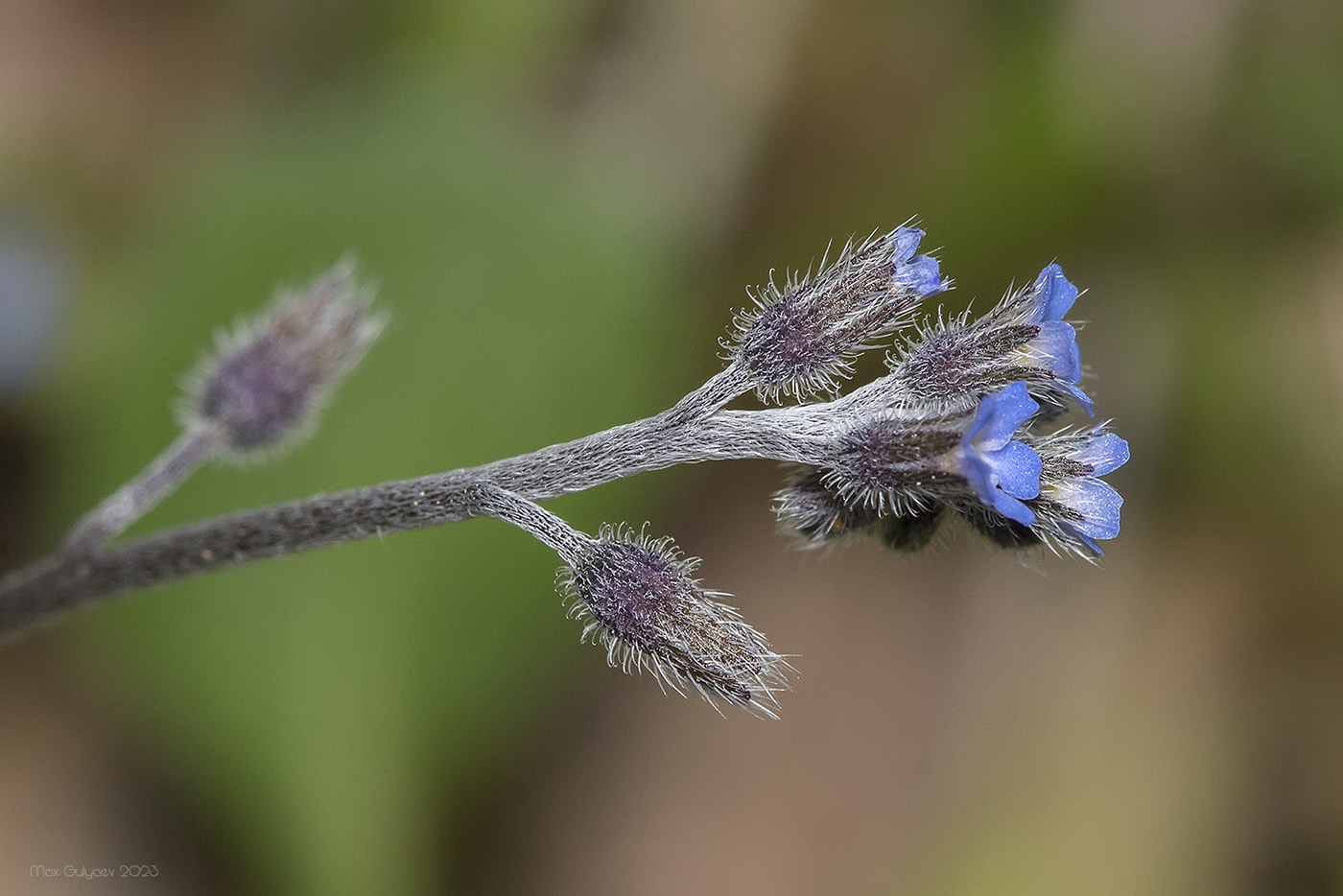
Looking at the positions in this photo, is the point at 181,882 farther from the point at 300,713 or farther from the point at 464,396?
the point at 464,396

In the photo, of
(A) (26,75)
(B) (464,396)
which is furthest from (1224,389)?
(A) (26,75)

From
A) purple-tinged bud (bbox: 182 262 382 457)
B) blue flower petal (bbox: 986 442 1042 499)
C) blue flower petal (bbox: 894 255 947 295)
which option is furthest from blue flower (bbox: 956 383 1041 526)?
purple-tinged bud (bbox: 182 262 382 457)

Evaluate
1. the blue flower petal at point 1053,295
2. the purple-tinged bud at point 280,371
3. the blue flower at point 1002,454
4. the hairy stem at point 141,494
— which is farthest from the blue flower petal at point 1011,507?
the hairy stem at point 141,494

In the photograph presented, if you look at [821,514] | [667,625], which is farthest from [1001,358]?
[667,625]

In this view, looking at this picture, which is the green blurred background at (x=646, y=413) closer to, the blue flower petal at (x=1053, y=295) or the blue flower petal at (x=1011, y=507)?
the blue flower petal at (x=1053, y=295)

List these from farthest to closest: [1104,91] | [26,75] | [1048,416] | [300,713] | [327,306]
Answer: [26,75]
[1104,91]
[300,713]
[327,306]
[1048,416]

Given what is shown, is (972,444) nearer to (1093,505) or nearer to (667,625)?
(1093,505)

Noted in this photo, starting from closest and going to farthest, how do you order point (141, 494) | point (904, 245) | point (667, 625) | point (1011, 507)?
point (1011, 507)
point (667, 625)
point (904, 245)
point (141, 494)
